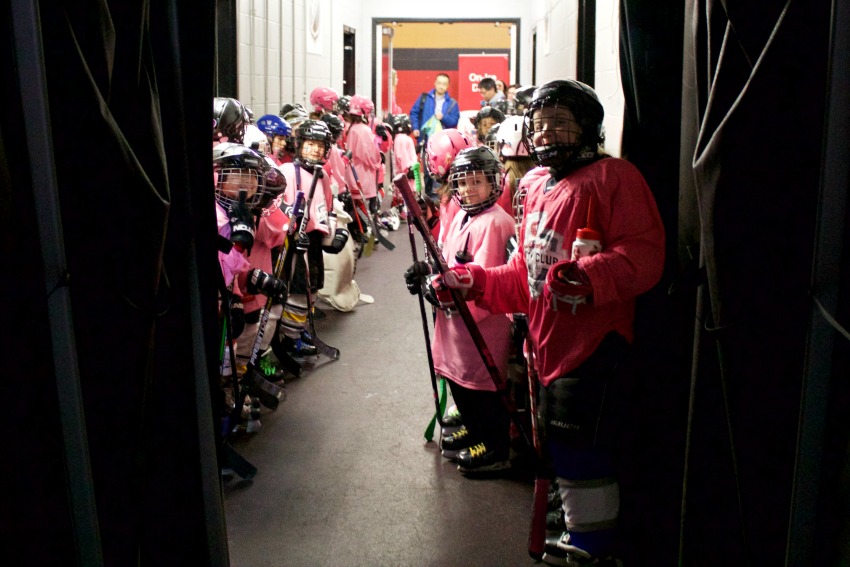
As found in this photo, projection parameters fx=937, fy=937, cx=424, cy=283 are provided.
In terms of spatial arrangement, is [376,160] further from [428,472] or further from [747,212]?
[747,212]

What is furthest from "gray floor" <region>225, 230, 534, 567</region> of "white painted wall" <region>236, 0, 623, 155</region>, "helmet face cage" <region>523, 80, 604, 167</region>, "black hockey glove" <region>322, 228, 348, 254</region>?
"white painted wall" <region>236, 0, 623, 155</region>

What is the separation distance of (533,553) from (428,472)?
97 centimetres

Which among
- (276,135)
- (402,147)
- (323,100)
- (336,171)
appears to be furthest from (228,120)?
(402,147)

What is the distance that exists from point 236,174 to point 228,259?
0.34 m

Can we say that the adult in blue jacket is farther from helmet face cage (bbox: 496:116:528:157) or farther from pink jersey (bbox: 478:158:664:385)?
pink jersey (bbox: 478:158:664:385)

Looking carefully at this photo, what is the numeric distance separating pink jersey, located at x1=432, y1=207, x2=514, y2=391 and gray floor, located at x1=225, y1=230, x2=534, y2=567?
0.45 m

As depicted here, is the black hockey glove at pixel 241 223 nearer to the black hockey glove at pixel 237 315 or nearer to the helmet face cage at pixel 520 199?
the black hockey glove at pixel 237 315

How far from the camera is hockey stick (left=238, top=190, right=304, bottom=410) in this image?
13.8 ft

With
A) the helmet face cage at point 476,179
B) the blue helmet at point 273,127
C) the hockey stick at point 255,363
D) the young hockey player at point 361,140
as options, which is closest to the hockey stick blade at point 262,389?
the hockey stick at point 255,363

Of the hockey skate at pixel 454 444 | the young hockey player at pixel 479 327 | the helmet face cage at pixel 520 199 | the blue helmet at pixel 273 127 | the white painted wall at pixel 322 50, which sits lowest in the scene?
the hockey skate at pixel 454 444

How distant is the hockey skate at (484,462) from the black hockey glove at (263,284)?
41.1 inches

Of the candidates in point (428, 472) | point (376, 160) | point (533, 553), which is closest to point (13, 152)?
point (533, 553)

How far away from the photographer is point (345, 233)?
17.9 feet

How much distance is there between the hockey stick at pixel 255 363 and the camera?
4.21 m
